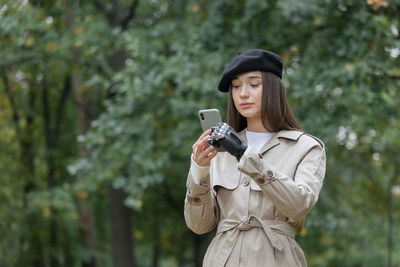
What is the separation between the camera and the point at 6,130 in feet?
42.4

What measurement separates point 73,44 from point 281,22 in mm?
3493

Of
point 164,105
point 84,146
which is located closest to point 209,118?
point 164,105

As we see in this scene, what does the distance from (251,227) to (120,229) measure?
8.28m

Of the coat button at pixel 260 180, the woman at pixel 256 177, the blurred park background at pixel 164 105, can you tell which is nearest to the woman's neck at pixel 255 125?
the woman at pixel 256 177

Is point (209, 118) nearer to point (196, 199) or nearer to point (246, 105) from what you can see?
point (246, 105)

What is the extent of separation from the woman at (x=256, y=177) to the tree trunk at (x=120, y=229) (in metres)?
7.93

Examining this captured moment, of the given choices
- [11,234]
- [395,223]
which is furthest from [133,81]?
[395,223]

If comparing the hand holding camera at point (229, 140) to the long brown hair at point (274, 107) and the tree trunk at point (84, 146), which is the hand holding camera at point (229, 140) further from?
the tree trunk at point (84, 146)

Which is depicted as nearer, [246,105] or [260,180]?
[260,180]

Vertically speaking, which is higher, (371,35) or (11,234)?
(371,35)

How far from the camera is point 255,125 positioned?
2809mm

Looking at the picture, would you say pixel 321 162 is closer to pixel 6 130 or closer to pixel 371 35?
pixel 371 35

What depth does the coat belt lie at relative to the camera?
2.54 meters

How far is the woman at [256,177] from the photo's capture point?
95.4 inches
